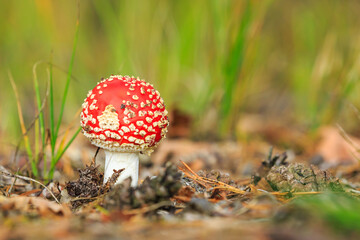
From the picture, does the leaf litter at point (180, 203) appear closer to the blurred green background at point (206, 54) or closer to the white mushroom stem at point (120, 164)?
the white mushroom stem at point (120, 164)

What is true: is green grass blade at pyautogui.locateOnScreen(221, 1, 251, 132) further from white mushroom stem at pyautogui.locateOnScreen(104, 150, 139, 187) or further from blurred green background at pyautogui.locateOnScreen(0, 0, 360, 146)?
white mushroom stem at pyautogui.locateOnScreen(104, 150, 139, 187)

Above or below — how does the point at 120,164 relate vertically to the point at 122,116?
below

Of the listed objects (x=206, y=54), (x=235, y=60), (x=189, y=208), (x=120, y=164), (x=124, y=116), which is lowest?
(x=189, y=208)

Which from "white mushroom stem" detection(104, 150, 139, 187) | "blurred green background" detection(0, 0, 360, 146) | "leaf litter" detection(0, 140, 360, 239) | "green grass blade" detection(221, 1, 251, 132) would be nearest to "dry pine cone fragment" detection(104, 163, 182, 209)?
"leaf litter" detection(0, 140, 360, 239)

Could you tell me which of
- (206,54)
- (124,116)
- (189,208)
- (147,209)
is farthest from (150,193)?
(206,54)

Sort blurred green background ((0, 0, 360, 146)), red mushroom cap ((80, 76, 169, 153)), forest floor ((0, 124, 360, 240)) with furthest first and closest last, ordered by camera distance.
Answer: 1. blurred green background ((0, 0, 360, 146))
2. red mushroom cap ((80, 76, 169, 153))
3. forest floor ((0, 124, 360, 240))

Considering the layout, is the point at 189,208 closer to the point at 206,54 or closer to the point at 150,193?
the point at 150,193

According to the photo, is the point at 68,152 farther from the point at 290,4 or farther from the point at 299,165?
the point at 290,4

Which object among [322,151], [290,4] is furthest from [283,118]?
[290,4]

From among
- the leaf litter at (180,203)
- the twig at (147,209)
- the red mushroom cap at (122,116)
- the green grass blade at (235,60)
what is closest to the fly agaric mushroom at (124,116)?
the red mushroom cap at (122,116)
